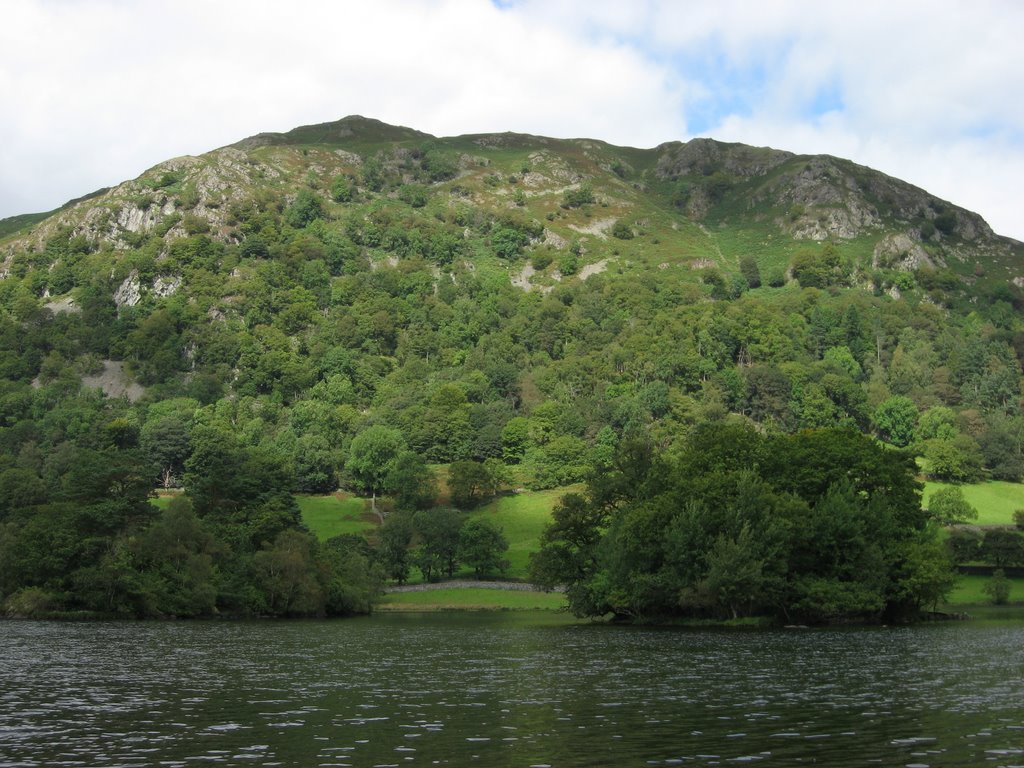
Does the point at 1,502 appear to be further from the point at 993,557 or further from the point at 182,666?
the point at 993,557

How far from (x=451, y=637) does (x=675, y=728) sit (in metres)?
47.9

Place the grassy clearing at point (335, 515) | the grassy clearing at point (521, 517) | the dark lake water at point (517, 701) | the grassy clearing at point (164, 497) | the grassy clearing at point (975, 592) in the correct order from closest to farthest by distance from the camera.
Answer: the dark lake water at point (517, 701)
the grassy clearing at point (975, 592)
the grassy clearing at point (521, 517)
the grassy clearing at point (335, 515)
the grassy clearing at point (164, 497)

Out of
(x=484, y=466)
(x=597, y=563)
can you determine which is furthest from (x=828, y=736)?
(x=484, y=466)

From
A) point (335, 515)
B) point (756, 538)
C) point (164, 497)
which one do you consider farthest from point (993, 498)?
point (164, 497)

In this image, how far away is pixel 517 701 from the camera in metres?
42.1

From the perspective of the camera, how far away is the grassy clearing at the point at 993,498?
536 ft

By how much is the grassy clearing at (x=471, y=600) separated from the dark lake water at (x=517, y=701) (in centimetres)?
5256

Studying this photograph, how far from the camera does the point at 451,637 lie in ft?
264

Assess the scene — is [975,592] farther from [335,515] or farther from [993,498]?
[335,515]

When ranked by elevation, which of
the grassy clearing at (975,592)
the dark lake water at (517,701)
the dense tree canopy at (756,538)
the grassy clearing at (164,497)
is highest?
the grassy clearing at (164,497)

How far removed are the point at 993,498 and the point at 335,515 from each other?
114368 millimetres

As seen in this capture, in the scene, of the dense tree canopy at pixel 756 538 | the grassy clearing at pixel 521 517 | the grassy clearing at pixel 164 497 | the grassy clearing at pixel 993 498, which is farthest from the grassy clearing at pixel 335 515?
the grassy clearing at pixel 993 498

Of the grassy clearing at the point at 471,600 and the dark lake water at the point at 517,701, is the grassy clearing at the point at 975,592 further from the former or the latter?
the dark lake water at the point at 517,701

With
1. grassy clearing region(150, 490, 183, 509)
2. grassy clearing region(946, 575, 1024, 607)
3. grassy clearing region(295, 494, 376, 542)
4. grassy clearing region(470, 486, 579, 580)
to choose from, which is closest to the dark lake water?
grassy clearing region(946, 575, 1024, 607)
